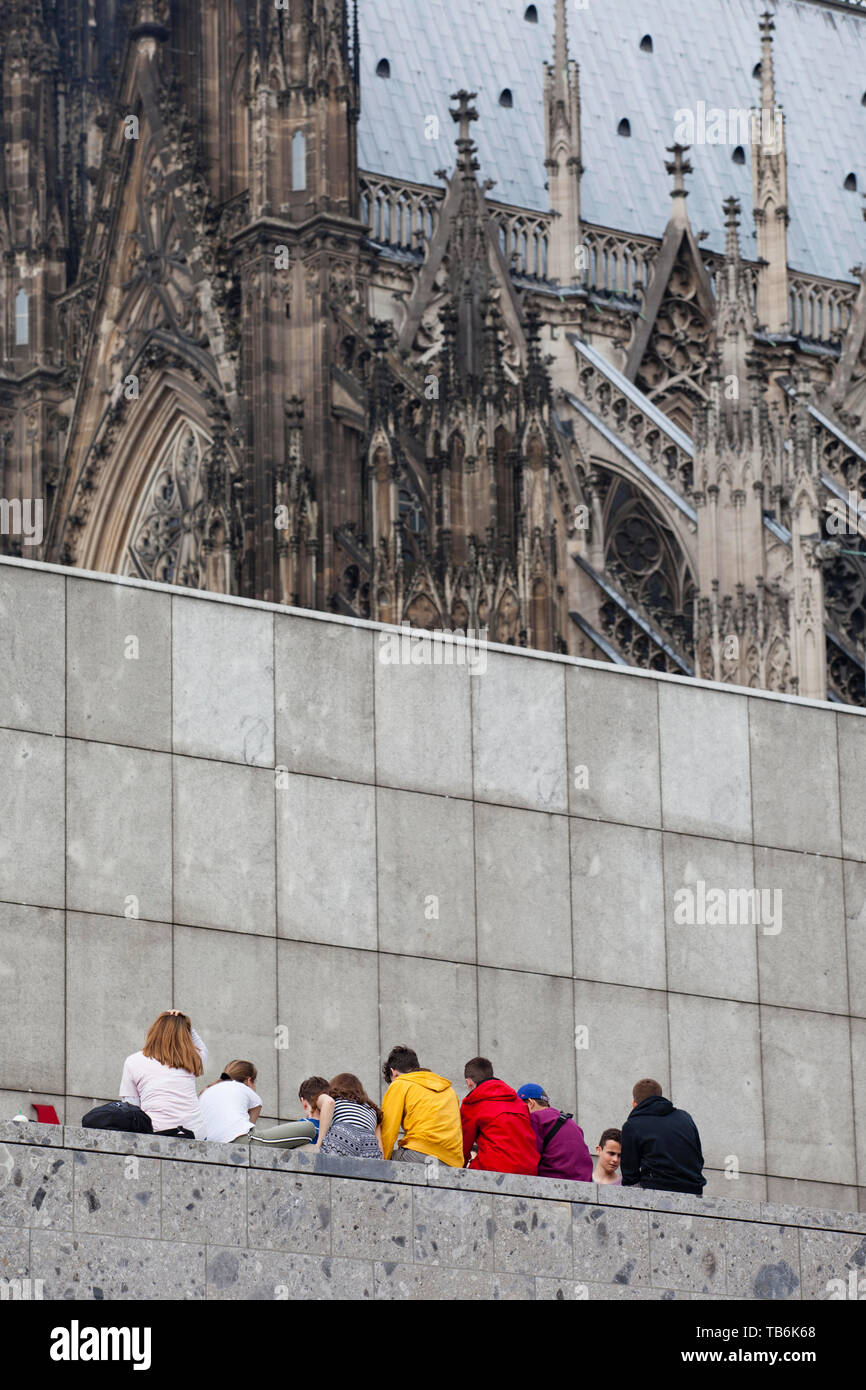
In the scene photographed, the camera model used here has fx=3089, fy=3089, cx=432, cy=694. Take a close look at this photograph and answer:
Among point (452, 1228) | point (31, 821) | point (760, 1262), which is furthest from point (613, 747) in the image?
point (452, 1228)

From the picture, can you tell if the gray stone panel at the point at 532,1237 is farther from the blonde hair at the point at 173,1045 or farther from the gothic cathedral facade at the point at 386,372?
the gothic cathedral facade at the point at 386,372

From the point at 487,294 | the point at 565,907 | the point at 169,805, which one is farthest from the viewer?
the point at 487,294

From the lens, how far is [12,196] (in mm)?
47281

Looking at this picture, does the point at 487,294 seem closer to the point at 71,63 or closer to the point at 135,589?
the point at 71,63

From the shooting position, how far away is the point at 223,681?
20.9m

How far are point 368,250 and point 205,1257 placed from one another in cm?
2649

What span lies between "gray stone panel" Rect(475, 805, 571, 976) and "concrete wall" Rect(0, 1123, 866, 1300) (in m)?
5.84

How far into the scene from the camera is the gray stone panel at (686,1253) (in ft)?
50.4

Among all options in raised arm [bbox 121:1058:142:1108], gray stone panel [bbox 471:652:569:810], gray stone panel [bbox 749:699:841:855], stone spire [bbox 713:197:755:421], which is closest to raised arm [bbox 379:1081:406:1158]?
raised arm [bbox 121:1058:142:1108]

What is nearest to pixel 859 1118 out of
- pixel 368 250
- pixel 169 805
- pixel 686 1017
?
pixel 686 1017

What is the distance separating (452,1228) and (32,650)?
654 centimetres

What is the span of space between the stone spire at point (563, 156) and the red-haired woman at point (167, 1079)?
3186 cm

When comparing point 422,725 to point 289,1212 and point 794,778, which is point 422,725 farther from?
point 289,1212

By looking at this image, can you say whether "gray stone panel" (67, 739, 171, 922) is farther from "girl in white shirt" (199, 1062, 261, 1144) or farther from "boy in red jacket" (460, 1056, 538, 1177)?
"boy in red jacket" (460, 1056, 538, 1177)
